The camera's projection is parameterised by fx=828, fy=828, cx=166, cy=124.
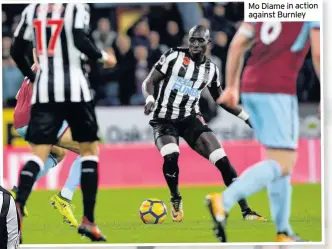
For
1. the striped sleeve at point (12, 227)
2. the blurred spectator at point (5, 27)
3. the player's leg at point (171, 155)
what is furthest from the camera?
the player's leg at point (171, 155)

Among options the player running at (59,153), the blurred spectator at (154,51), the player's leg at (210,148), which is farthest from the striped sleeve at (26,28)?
the player's leg at (210,148)

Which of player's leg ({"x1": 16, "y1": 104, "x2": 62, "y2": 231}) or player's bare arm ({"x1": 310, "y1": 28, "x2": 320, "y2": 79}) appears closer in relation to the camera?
player's leg ({"x1": 16, "y1": 104, "x2": 62, "y2": 231})

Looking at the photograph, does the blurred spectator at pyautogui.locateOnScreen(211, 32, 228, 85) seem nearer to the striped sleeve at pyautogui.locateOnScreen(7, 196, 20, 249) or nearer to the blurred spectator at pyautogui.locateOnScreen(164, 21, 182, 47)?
the blurred spectator at pyautogui.locateOnScreen(164, 21, 182, 47)

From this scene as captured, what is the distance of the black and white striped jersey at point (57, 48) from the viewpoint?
20.0 ft

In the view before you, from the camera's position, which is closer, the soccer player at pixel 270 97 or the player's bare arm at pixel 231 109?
the soccer player at pixel 270 97

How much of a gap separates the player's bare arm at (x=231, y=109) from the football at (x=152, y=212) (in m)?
0.88

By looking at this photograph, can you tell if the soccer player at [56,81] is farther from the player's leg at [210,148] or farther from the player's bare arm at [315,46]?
the player's bare arm at [315,46]

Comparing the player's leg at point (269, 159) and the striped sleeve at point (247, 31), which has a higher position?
the striped sleeve at point (247, 31)

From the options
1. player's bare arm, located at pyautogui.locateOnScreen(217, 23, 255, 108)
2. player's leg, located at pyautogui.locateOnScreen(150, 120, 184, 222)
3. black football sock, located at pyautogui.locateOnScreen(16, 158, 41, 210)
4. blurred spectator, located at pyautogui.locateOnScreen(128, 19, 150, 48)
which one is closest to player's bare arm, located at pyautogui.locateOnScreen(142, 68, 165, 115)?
player's leg, located at pyautogui.locateOnScreen(150, 120, 184, 222)

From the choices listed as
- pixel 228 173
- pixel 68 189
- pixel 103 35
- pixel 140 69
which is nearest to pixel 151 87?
pixel 140 69

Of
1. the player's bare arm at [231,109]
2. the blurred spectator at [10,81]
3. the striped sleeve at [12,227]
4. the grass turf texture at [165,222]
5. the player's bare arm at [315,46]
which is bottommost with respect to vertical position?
the grass turf texture at [165,222]

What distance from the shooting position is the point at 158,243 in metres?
6.30

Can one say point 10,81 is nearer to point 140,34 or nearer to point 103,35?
point 103,35

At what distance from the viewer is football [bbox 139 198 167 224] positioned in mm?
6328
